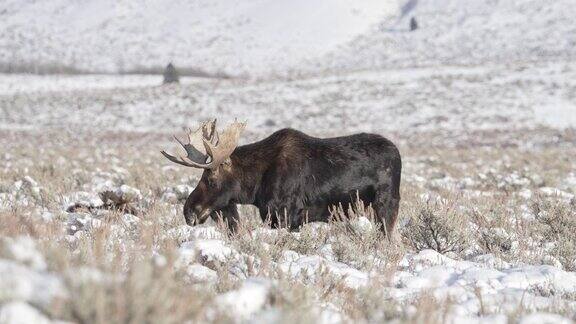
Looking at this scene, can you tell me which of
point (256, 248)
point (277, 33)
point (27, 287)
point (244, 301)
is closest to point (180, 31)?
point (277, 33)

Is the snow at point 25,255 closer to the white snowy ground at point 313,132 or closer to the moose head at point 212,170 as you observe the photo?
the white snowy ground at point 313,132

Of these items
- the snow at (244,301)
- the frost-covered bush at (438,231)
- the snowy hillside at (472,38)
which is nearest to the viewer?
the snow at (244,301)

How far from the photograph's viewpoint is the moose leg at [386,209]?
5.43m

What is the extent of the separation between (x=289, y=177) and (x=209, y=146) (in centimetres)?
70

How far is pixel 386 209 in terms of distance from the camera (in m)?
5.48

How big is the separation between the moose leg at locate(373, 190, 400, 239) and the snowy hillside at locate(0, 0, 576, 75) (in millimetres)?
38447

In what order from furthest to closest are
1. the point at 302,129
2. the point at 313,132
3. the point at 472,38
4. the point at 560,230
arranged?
1. the point at 472,38
2. the point at 302,129
3. the point at 313,132
4. the point at 560,230

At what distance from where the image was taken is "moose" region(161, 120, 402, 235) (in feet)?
17.6

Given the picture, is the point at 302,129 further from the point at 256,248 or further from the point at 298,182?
the point at 256,248

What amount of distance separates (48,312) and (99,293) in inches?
7.0

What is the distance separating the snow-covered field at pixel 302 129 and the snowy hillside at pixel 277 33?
0.95 feet

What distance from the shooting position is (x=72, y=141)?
77.3ft

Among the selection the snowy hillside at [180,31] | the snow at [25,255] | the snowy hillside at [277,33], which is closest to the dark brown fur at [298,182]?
the snow at [25,255]

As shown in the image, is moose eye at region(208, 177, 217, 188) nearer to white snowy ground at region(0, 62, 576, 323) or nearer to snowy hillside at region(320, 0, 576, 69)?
white snowy ground at region(0, 62, 576, 323)
